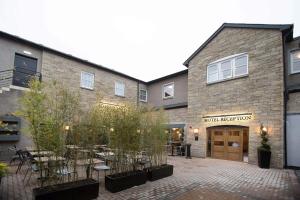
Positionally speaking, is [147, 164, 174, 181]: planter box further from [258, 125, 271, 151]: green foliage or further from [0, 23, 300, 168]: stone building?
[258, 125, 271, 151]: green foliage

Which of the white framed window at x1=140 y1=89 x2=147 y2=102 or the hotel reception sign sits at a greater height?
the white framed window at x1=140 y1=89 x2=147 y2=102

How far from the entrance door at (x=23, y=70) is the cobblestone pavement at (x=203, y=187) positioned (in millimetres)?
6080

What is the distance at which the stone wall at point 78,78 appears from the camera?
41.4ft

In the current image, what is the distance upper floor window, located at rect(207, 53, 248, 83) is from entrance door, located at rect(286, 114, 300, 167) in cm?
331

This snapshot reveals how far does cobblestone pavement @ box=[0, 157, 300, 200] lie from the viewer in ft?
17.3

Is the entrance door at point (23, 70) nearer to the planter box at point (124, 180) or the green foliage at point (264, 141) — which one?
the planter box at point (124, 180)

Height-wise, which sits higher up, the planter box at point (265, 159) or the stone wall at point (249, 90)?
the stone wall at point (249, 90)

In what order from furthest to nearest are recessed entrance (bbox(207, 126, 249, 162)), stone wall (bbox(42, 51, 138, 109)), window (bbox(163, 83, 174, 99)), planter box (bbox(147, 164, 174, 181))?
window (bbox(163, 83, 174, 99)) < stone wall (bbox(42, 51, 138, 109)) < recessed entrance (bbox(207, 126, 249, 162)) < planter box (bbox(147, 164, 174, 181))

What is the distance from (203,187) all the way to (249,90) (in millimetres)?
6773

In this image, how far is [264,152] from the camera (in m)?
9.42

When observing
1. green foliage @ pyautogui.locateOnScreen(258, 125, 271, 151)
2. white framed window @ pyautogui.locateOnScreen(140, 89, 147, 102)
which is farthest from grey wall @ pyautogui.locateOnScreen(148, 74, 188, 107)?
green foliage @ pyautogui.locateOnScreen(258, 125, 271, 151)

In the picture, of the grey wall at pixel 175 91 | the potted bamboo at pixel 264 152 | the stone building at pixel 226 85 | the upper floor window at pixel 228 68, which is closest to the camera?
the potted bamboo at pixel 264 152

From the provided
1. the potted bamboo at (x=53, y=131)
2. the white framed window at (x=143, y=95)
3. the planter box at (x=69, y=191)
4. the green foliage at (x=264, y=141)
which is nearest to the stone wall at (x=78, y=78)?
the white framed window at (x=143, y=95)

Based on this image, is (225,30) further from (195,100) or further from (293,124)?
(293,124)
